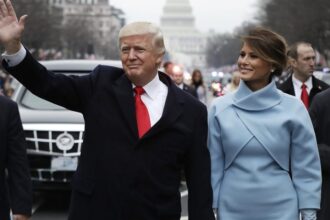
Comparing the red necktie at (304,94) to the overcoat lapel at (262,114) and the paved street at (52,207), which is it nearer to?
the paved street at (52,207)

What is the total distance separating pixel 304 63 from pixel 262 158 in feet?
12.6

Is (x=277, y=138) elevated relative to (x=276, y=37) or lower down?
lower down

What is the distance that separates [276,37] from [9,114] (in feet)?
5.16

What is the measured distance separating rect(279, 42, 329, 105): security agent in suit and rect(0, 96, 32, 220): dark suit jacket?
12.0ft

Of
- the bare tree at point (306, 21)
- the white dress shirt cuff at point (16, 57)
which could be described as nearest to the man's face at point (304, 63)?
the white dress shirt cuff at point (16, 57)

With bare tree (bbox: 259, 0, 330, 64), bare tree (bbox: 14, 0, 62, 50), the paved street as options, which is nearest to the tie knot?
the paved street

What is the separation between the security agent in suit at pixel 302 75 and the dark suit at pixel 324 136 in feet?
9.24

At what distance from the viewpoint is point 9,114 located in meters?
5.62

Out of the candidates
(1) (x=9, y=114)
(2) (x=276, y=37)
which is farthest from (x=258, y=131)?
(1) (x=9, y=114)

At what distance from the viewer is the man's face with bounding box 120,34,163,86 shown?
4742 millimetres

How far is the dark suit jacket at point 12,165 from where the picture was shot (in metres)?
5.59

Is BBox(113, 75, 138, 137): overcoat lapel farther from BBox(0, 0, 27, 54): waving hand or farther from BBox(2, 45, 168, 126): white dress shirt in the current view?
BBox(0, 0, 27, 54): waving hand

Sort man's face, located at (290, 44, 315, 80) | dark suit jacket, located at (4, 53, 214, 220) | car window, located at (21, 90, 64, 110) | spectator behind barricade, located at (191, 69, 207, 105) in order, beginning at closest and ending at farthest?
dark suit jacket, located at (4, 53, 214, 220), man's face, located at (290, 44, 315, 80), car window, located at (21, 90, 64, 110), spectator behind barricade, located at (191, 69, 207, 105)

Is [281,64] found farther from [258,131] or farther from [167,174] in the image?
[167,174]
